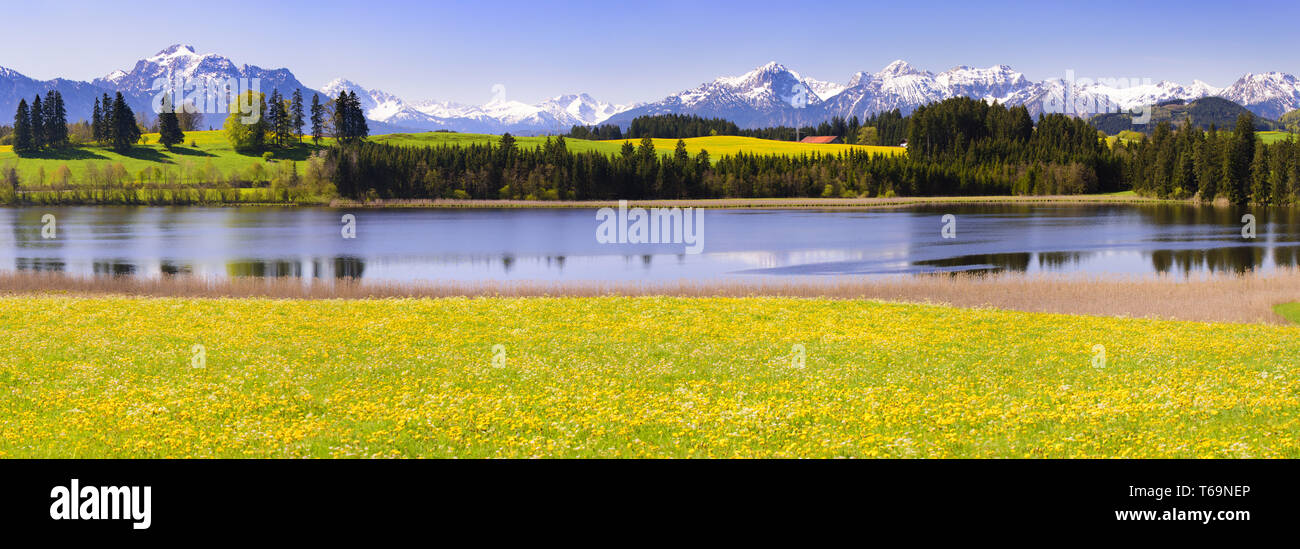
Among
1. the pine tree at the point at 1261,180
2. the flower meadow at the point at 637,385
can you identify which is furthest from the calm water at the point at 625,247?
the flower meadow at the point at 637,385

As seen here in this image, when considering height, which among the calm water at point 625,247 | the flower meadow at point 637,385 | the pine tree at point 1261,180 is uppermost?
the pine tree at point 1261,180

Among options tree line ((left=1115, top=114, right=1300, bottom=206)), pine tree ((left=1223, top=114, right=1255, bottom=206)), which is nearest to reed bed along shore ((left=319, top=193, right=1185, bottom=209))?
tree line ((left=1115, top=114, right=1300, bottom=206))

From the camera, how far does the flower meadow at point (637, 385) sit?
49.8 ft

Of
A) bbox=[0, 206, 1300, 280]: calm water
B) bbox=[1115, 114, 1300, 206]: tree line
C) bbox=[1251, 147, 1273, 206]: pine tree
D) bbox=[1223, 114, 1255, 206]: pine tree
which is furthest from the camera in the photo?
bbox=[1223, 114, 1255, 206]: pine tree

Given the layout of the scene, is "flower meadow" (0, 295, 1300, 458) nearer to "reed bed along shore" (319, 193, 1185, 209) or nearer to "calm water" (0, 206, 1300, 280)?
"calm water" (0, 206, 1300, 280)

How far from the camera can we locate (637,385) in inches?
808

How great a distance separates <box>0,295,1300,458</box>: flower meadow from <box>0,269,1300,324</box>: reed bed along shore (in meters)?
12.0

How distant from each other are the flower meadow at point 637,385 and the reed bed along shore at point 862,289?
12018mm

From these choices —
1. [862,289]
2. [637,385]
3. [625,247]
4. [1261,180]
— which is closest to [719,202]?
[1261,180]

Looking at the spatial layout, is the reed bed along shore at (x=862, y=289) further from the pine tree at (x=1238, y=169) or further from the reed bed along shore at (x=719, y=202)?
the reed bed along shore at (x=719, y=202)

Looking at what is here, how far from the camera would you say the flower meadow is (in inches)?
598
